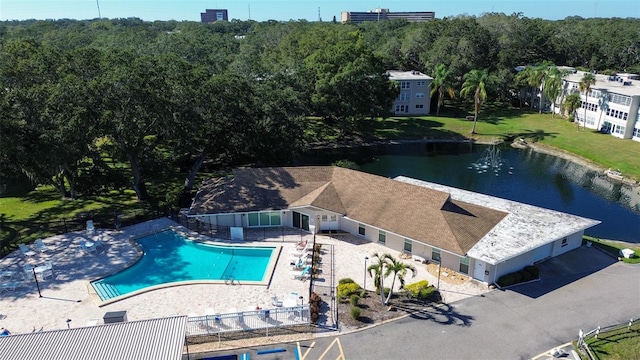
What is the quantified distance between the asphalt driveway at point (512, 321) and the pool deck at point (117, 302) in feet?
7.55

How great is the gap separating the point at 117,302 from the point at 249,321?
8456mm

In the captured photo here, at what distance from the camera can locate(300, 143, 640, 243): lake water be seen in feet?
150

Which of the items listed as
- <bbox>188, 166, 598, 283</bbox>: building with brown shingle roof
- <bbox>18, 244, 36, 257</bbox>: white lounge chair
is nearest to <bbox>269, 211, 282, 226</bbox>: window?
<bbox>188, 166, 598, 283</bbox>: building with brown shingle roof

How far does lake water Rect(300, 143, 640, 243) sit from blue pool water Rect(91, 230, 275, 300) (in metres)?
26.8

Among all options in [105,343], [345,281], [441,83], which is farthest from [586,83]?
[105,343]

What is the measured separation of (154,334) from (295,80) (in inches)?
1828

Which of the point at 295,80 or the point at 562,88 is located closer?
the point at 295,80

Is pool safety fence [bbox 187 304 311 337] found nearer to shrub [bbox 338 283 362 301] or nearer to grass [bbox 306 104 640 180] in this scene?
shrub [bbox 338 283 362 301]

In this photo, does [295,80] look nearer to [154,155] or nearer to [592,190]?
[154,155]

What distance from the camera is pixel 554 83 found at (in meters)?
75.3

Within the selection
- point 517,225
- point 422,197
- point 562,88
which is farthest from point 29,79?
point 562,88

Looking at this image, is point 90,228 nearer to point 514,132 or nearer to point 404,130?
point 404,130

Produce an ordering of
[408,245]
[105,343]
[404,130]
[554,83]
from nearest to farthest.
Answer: [105,343] → [408,245] → [404,130] → [554,83]

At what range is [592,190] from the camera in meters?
51.8
